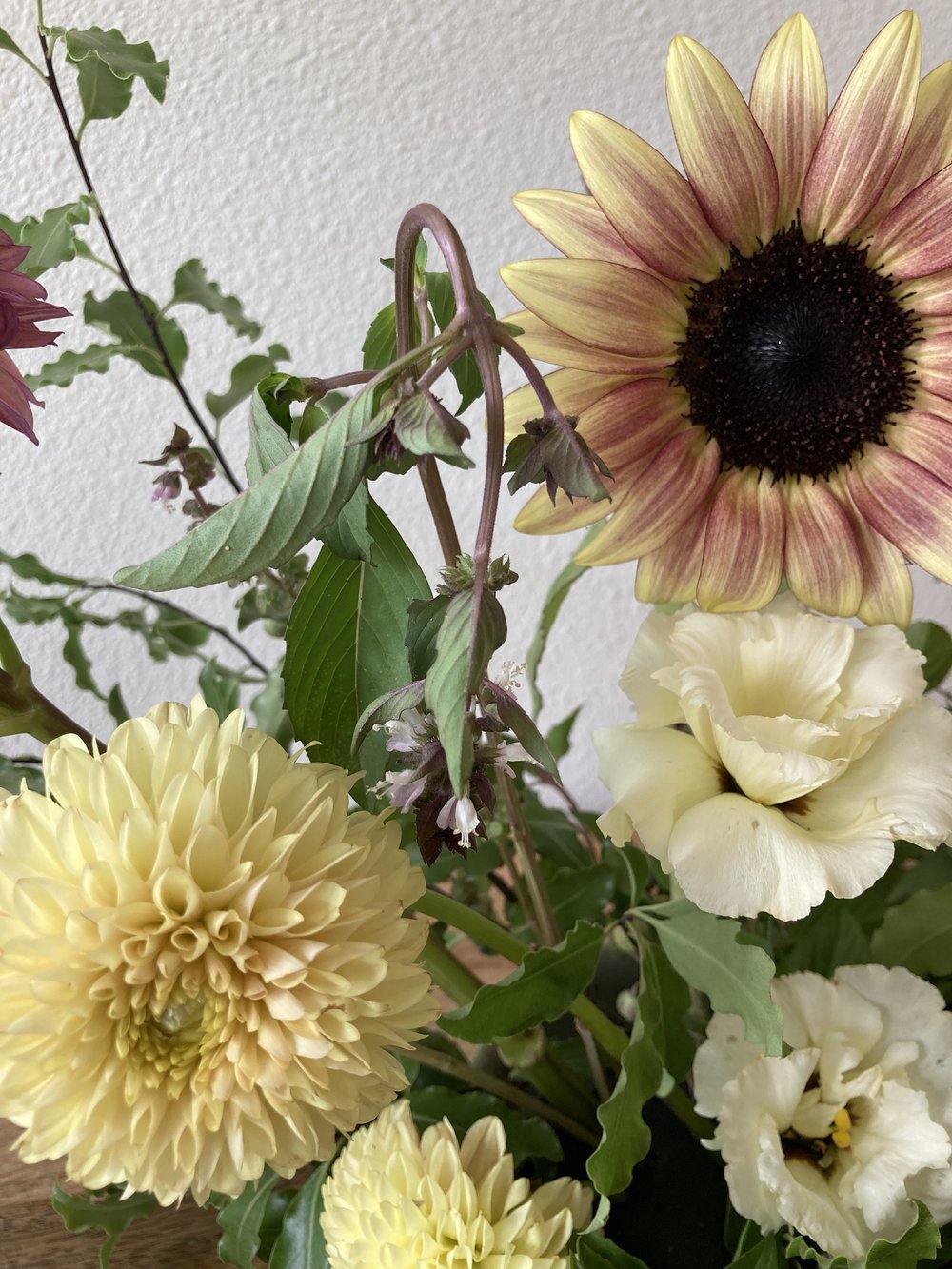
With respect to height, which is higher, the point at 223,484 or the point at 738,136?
the point at 738,136

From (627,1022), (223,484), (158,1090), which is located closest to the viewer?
(158,1090)

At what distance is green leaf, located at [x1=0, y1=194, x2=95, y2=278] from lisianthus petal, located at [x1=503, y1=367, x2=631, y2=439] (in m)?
0.12

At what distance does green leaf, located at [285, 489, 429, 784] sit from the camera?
217mm

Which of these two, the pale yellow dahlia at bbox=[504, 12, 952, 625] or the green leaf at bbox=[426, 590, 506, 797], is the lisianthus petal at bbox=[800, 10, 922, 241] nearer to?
the pale yellow dahlia at bbox=[504, 12, 952, 625]

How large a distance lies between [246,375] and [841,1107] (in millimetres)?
269

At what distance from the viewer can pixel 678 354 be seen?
25 centimetres

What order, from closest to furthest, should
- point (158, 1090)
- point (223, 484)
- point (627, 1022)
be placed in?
1. point (158, 1090)
2. point (627, 1022)
3. point (223, 484)

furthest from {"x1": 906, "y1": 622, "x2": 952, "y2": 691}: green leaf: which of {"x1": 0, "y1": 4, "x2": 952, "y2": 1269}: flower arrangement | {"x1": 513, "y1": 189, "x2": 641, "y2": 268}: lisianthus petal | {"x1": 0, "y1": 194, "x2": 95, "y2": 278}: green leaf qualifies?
{"x1": 0, "y1": 194, "x2": 95, "y2": 278}: green leaf

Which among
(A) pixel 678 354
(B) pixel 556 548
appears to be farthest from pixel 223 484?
(A) pixel 678 354

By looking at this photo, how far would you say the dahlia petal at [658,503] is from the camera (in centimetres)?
25

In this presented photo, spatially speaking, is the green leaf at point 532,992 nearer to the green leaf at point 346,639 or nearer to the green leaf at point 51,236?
the green leaf at point 346,639

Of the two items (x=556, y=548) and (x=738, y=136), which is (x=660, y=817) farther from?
(x=556, y=548)

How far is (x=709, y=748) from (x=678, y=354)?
0.32ft

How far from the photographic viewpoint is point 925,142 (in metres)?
0.23
